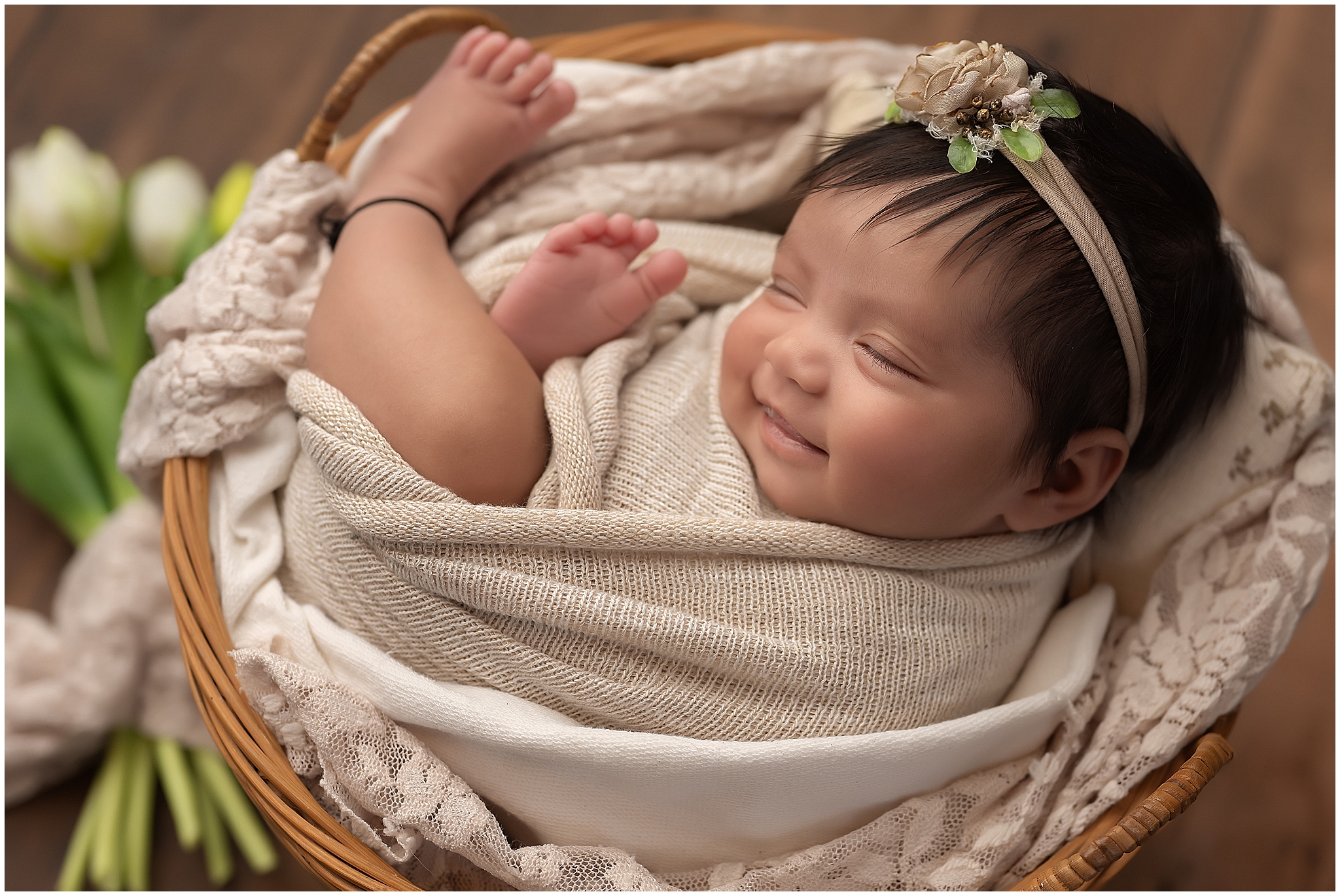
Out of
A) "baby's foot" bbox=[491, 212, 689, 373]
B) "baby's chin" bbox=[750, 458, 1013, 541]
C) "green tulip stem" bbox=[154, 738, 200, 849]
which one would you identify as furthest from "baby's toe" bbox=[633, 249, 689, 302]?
"green tulip stem" bbox=[154, 738, 200, 849]

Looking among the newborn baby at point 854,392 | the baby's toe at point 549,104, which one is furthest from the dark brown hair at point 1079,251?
the baby's toe at point 549,104

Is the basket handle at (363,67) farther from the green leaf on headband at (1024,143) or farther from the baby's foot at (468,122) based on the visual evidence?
the green leaf on headband at (1024,143)

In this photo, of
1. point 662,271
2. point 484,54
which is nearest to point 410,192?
point 484,54

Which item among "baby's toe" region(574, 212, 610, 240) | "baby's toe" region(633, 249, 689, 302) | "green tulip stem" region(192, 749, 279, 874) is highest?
"baby's toe" region(574, 212, 610, 240)

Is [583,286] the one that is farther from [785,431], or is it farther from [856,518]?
[856,518]

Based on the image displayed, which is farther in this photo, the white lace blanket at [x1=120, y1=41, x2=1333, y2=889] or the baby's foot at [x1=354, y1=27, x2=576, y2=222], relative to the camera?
the baby's foot at [x1=354, y1=27, x2=576, y2=222]

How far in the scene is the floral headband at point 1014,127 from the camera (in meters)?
0.83

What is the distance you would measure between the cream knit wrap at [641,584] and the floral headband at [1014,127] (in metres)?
0.29

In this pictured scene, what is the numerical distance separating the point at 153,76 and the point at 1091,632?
168cm

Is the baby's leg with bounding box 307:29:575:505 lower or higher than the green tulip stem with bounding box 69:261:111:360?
higher

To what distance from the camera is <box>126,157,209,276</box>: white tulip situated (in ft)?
4.55

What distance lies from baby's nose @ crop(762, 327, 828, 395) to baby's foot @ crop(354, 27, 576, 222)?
0.44m

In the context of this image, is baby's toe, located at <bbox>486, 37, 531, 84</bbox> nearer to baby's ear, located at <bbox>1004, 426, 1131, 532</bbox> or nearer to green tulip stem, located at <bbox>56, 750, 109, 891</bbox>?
baby's ear, located at <bbox>1004, 426, 1131, 532</bbox>

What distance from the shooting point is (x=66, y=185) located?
4.42 feet
